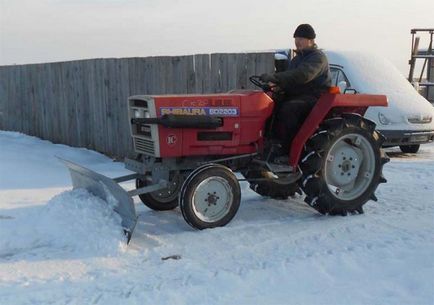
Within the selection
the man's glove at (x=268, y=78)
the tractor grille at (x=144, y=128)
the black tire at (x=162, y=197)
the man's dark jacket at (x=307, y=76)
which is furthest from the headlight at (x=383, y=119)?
the tractor grille at (x=144, y=128)

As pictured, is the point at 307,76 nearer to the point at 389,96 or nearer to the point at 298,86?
the point at 298,86

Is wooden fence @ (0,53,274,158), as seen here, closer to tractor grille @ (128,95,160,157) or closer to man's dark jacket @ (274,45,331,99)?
man's dark jacket @ (274,45,331,99)

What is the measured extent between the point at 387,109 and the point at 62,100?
Result: 6.74 metres

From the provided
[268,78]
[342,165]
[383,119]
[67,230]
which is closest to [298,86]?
[268,78]

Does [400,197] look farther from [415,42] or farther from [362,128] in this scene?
[415,42]

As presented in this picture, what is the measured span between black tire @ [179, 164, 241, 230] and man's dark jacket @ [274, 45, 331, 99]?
3.77 feet

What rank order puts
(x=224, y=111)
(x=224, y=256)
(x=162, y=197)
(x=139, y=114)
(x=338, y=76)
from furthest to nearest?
(x=338, y=76), (x=162, y=197), (x=139, y=114), (x=224, y=111), (x=224, y=256)

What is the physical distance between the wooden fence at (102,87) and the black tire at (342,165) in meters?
3.36

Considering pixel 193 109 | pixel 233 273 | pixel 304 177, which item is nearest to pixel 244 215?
pixel 304 177

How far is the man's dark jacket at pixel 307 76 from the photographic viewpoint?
19.0 ft

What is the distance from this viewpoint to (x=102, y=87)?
1065 cm

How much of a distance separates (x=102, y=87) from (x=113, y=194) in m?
5.73

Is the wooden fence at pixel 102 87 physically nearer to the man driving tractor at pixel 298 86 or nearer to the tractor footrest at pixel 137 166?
the man driving tractor at pixel 298 86

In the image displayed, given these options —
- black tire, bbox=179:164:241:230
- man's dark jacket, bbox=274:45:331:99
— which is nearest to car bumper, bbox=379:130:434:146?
man's dark jacket, bbox=274:45:331:99
